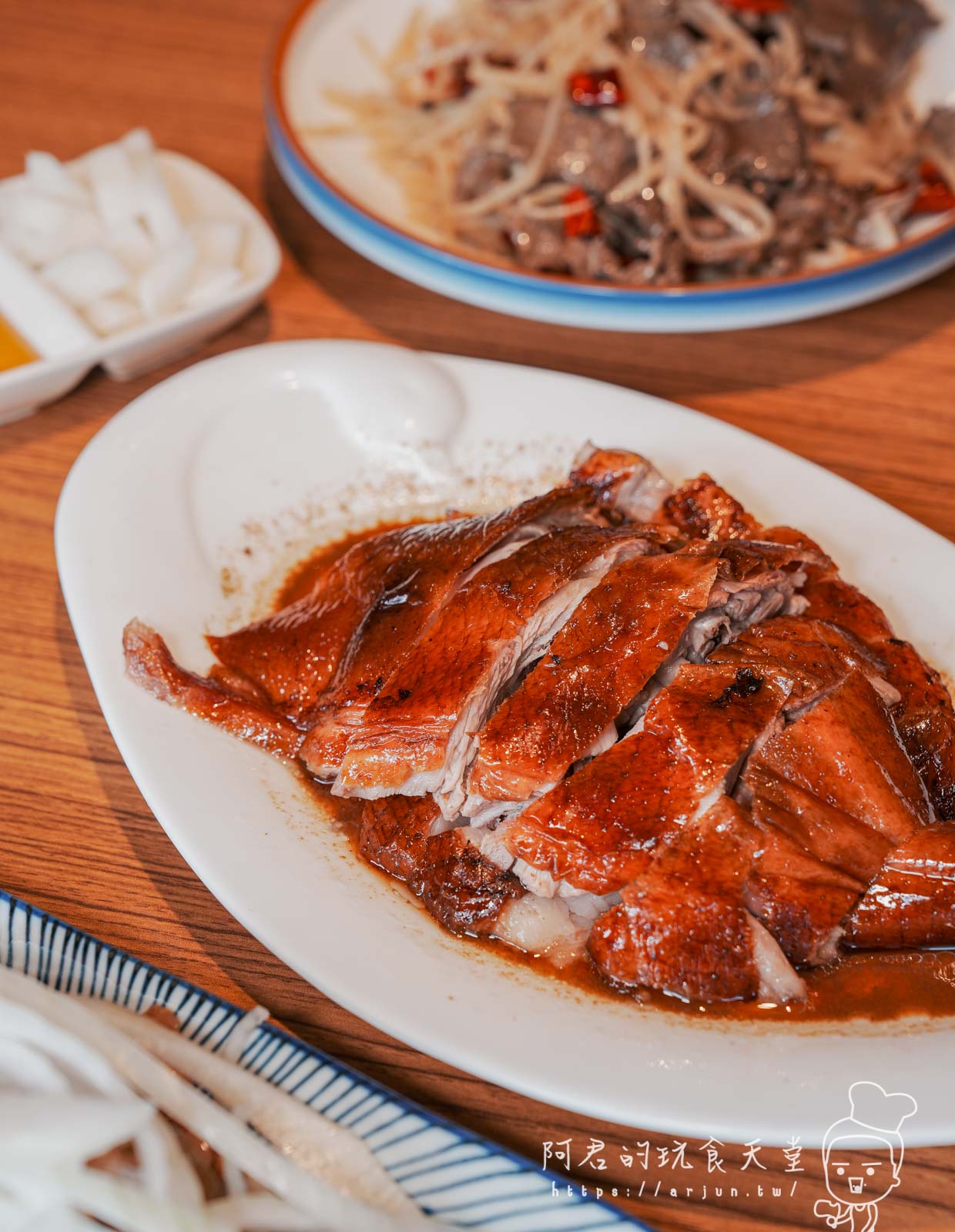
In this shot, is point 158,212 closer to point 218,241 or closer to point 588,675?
point 218,241

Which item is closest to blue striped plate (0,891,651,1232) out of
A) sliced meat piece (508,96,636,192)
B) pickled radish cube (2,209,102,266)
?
pickled radish cube (2,209,102,266)

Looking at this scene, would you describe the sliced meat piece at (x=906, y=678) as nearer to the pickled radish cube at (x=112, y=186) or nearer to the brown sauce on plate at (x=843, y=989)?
the brown sauce on plate at (x=843, y=989)

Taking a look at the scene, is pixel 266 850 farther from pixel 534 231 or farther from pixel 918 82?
pixel 918 82

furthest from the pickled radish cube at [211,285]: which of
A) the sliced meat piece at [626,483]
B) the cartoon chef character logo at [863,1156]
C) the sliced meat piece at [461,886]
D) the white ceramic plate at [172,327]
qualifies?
the cartoon chef character logo at [863,1156]

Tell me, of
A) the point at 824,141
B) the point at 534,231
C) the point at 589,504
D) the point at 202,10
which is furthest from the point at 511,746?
the point at 202,10

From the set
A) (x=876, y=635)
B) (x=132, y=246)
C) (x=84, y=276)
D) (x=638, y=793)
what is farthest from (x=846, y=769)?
(x=132, y=246)

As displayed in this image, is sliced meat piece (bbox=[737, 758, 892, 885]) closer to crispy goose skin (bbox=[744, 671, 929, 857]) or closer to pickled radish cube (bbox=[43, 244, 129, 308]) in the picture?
crispy goose skin (bbox=[744, 671, 929, 857])
